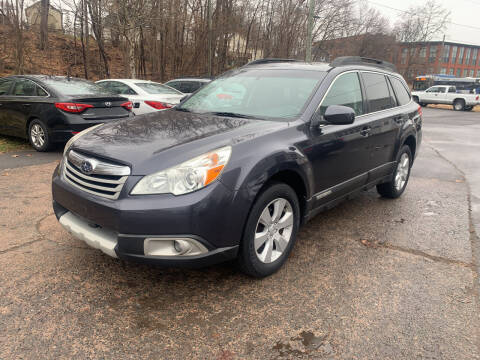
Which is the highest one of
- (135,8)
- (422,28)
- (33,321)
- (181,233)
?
(422,28)

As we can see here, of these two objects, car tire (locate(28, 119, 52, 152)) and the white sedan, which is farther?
the white sedan

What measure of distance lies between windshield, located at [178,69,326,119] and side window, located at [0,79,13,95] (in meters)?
5.71

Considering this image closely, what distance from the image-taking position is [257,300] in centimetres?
272

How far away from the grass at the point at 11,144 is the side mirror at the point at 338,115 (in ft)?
22.0

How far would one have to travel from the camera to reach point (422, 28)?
58750 mm

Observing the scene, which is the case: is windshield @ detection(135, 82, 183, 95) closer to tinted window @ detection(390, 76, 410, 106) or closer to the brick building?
tinted window @ detection(390, 76, 410, 106)

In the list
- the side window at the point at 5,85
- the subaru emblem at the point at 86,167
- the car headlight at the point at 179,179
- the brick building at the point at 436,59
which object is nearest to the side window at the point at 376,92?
the car headlight at the point at 179,179

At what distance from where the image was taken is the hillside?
15328mm

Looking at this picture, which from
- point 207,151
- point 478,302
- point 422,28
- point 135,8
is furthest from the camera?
point 422,28

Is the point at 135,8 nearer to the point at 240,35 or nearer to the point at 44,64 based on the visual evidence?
the point at 44,64

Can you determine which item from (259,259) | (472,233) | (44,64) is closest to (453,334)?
(259,259)

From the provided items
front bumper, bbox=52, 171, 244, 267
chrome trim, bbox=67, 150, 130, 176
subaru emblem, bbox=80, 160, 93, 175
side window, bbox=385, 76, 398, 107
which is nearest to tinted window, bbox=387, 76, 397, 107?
side window, bbox=385, 76, 398, 107

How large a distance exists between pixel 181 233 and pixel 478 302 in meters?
2.28

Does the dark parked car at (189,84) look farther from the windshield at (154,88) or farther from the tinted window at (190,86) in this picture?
the windshield at (154,88)
